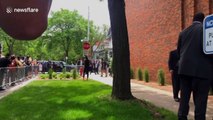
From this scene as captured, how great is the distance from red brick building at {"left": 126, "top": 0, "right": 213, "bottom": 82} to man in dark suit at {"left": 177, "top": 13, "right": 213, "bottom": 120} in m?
11.6

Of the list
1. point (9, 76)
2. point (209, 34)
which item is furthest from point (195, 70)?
point (9, 76)

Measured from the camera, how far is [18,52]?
247 ft

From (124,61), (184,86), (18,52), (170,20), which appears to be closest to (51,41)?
(18,52)

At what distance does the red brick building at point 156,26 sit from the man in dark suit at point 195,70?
38.2 feet

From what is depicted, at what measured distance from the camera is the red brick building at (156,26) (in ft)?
69.7

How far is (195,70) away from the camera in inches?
267

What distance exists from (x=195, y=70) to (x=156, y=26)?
1909 centimetres

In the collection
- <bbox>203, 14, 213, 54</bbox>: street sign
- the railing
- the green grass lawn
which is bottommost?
the green grass lawn

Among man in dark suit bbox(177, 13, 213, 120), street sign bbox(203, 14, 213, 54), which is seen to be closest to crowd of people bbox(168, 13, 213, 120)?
man in dark suit bbox(177, 13, 213, 120)

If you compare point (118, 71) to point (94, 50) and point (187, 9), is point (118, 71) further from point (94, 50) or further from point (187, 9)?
point (94, 50)

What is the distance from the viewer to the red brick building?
21.2 m

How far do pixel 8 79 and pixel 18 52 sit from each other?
56.9 metres

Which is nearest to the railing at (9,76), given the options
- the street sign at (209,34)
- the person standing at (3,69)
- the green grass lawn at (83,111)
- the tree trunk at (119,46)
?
the person standing at (3,69)

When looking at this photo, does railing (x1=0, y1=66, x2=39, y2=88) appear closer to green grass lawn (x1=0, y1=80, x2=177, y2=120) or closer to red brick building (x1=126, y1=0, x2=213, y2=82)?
green grass lawn (x1=0, y1=80, x2=177, y2=120)
